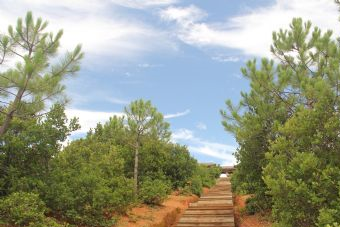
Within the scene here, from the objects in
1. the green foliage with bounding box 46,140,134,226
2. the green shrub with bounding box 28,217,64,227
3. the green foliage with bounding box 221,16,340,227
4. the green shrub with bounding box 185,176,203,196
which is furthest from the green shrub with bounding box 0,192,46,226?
the green shrub with bounding box 185,176,203,196

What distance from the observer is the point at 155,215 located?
15047mm

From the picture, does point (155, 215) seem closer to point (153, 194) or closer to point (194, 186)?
point (153, 194)

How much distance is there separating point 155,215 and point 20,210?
6352mm

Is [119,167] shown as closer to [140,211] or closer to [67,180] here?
[140,211]

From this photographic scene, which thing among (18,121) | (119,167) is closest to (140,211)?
(119,167)

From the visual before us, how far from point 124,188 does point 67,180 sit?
2.39 metres

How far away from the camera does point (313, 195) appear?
7152 mm

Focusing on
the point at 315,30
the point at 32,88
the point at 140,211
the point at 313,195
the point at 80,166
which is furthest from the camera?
the point at 315,30

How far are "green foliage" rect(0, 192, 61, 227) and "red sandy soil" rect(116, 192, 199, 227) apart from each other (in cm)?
316

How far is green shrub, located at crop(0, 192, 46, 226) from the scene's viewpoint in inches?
392

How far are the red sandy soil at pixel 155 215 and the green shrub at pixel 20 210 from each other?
328 centimetres

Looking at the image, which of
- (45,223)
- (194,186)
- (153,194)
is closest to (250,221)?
(153,194)

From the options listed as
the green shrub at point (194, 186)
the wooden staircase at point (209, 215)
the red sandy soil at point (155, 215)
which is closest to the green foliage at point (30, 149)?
the red sandy soil at point (155, 215)

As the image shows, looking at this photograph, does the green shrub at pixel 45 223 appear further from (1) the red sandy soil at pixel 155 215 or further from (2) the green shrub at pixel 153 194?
(2) the green shrub at pixel 153 194
